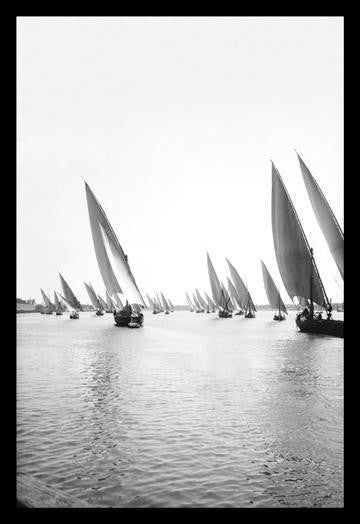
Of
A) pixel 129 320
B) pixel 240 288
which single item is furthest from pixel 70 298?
pixel 129 320

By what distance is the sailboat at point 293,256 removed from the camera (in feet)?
185

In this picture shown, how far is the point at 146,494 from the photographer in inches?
410

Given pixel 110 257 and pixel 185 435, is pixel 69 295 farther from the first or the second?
pixel 185 435

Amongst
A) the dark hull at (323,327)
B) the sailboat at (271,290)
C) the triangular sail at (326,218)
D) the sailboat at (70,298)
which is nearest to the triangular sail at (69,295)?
the sailboat at (70,298)

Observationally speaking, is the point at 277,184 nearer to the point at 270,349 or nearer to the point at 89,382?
the point at 270,349

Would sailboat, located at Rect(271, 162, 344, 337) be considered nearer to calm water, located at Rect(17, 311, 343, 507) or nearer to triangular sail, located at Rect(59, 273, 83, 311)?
calm water, located at Rect(17, 311, 343, 507)

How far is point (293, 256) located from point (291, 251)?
65cm

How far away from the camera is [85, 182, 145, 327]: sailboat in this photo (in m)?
62.9

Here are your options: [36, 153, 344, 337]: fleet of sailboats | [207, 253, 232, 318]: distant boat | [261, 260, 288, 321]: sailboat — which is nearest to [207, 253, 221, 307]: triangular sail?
[207, 253, 232, 318]: distant boat

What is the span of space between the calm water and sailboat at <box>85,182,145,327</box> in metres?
33.2

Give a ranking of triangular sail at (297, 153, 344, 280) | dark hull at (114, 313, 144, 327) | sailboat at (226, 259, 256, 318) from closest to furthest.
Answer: triangular sail at (297, 153, 344, 280) < dark hull at (114, 313, 144, 327) < sailboat at (226, 259, 256, 318)

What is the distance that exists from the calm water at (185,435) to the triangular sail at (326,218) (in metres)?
19.2

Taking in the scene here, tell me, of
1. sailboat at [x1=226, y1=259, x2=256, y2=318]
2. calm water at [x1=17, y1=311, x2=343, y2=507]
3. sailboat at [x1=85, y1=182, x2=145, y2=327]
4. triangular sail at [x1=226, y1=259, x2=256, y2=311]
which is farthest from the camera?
sailboat at [x1=226, y1=259, x2=256, y2=318]
